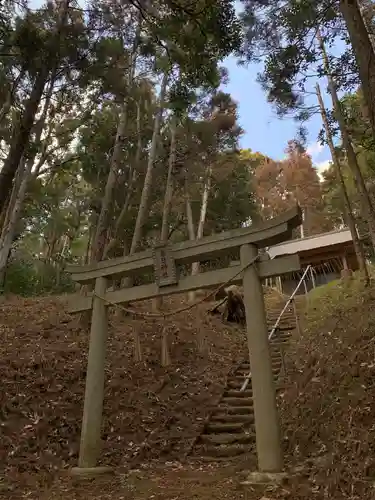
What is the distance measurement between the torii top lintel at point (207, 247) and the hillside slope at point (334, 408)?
2131mm

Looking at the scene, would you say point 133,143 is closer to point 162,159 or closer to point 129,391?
point 162,159

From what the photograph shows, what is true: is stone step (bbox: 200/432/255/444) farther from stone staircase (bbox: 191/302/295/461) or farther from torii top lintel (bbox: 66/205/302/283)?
torii top lintel (bbox: 66/205/302/283)

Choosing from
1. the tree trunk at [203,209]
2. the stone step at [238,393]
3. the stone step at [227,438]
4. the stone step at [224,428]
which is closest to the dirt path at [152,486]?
the stone step at [227,438]

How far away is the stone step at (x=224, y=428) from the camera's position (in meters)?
6.46

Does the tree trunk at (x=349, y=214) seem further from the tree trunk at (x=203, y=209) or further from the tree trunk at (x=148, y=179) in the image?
the tree trunk at (x=203, y=209)

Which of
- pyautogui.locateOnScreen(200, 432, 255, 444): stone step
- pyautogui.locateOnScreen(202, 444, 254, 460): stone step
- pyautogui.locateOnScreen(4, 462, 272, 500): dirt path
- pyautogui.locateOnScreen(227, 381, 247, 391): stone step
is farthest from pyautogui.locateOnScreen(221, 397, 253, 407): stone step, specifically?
pyautogui.locateOnScreen(4, 462, 272, 500): dirt path

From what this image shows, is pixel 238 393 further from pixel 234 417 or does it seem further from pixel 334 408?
pixel 334 408

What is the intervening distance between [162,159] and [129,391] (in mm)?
8275

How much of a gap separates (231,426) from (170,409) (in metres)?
1.17

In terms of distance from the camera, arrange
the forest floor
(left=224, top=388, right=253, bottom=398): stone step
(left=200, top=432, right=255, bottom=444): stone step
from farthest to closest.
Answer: (left=224, top=388, right=253, bottom=398): stone step
(left=200, top=432, right=255, bottom=444): stone step
the forest floor

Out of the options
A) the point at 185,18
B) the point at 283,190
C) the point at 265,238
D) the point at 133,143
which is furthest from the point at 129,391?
the point at 283,190

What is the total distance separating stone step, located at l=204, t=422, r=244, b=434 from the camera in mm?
6464

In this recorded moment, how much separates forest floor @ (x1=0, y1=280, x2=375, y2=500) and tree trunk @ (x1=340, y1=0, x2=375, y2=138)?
3.27m

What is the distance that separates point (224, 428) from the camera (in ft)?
21.5
